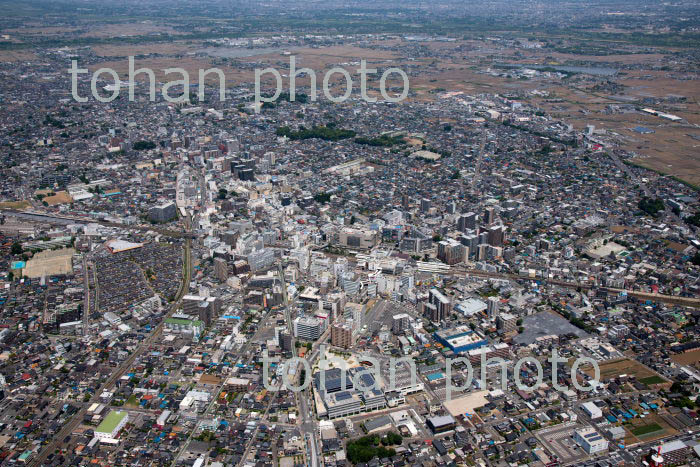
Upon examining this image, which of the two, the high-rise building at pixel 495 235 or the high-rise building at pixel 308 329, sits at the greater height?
the high-rise building at pixel 495 235

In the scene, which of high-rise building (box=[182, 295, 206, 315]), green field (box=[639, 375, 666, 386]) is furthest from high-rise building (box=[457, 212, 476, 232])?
high-rise building (box=[182, 295, 206, 315])

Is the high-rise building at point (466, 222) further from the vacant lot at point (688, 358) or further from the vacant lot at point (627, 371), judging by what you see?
the vacant lot at point (688, 358)

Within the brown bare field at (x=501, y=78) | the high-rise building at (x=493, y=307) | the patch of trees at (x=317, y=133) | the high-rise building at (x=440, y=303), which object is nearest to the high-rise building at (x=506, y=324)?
the high-rise building at (x=493, y=307)

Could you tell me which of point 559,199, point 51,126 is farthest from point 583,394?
point 51,126

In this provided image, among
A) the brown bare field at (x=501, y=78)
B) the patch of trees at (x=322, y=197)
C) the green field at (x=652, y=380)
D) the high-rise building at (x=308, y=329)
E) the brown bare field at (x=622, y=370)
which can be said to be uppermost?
the brown bare field at (x=501, y=78)

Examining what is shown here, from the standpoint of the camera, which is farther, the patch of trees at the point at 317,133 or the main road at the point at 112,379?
the patch of trees at the point at 317,133

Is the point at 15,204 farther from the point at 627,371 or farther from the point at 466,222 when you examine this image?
the point at 627,371

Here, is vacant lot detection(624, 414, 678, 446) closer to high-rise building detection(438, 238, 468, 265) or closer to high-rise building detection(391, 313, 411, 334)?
high-rise building detection(391, 313, 411, 334)

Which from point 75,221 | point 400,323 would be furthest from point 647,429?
point 75,221

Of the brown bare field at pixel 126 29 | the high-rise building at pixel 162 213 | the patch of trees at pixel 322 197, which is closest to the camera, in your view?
the high-rise building at pixel 162 213
